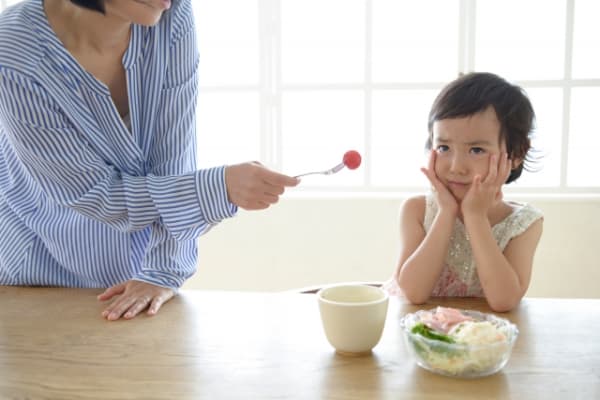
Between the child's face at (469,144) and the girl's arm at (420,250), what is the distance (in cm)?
10

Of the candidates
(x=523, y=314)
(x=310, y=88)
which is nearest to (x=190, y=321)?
(x=523, y=314)

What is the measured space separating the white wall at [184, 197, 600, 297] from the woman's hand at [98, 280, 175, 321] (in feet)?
6.68

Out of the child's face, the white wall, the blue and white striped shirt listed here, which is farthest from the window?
the blue and white striped shirt

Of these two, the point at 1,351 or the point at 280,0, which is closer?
the point at 1,351

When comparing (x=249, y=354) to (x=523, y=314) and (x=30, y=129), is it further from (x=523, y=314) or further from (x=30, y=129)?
(x=30, y=129)

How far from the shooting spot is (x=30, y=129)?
3.59 ft

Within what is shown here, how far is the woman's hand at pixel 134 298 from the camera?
1.04 metres

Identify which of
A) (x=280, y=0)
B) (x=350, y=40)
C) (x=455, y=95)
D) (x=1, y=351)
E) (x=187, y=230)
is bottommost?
(x=1, y=351)

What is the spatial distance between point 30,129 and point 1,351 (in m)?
0.41

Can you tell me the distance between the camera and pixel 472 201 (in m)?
1.26

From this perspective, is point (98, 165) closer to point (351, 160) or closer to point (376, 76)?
point (351, 160)

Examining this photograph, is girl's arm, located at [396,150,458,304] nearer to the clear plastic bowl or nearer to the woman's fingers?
the clear plastic bowl

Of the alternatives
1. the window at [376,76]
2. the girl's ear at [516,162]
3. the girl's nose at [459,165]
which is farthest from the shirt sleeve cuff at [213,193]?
the window at [376,76]

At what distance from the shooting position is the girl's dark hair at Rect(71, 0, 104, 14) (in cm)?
108
